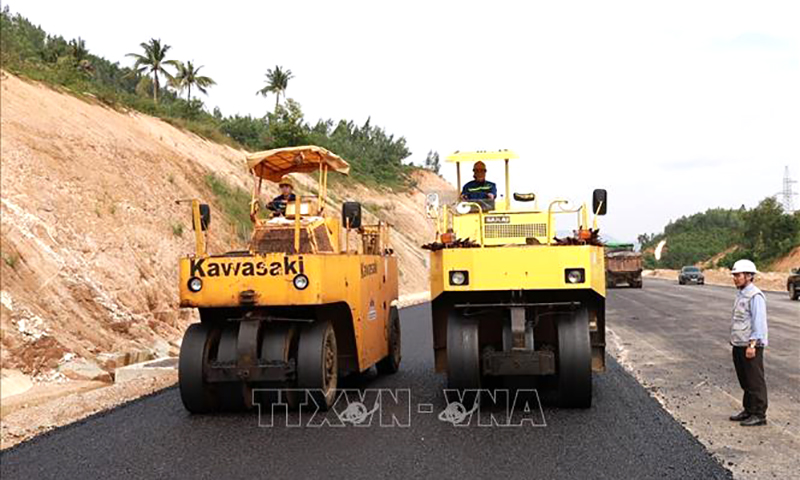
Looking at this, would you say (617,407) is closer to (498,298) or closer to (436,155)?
(498,298)

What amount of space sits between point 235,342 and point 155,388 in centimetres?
231

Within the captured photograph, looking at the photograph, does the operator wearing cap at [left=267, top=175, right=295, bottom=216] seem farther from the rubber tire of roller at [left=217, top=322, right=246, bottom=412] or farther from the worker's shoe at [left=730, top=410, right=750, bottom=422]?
the worker's shoe at [left=730, top=410, right=750, bottom=422]

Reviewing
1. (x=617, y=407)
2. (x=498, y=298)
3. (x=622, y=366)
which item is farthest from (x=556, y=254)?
(x=622, y=366)

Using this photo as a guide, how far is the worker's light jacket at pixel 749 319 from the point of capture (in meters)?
7.04

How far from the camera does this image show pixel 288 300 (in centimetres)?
727

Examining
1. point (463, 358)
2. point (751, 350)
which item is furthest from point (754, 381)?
point (463, 358)

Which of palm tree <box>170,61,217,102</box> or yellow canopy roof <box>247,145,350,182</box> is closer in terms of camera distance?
yellow canopy roof <box>247,145,350,182</box>

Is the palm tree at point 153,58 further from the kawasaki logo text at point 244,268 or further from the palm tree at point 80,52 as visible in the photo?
the kawasaki logo text at point 244,268

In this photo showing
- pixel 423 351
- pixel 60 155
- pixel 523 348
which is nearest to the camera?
pixel 523 348

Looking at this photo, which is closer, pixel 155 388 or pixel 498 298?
pixel 498 298

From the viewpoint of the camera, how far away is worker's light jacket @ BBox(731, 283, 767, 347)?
7043 millimetres

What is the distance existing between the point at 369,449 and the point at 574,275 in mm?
2698

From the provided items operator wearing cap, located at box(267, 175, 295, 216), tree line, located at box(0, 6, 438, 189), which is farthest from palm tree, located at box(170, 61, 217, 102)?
operator wearing cap, located at box(267, 175, 295, 216)

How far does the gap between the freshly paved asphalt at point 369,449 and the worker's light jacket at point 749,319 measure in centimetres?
105
